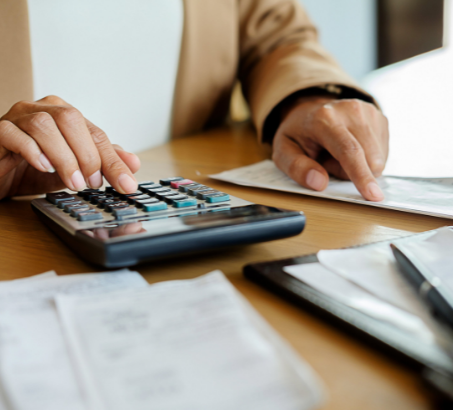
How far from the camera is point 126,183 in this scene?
41 cm

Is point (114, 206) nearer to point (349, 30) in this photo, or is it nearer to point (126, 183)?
point (126, 183)

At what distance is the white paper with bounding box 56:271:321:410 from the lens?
155 millimetres

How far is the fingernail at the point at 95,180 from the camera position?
0.42 meters

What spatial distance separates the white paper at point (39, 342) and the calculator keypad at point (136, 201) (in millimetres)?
77

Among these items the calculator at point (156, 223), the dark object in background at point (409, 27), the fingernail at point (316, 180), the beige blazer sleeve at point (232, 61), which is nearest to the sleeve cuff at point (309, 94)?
the beige blazer sleeve at point (232, 61)

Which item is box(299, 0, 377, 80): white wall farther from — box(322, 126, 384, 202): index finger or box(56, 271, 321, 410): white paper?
box(56, 271, 321, 410): white paper

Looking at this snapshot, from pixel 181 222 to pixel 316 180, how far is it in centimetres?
22

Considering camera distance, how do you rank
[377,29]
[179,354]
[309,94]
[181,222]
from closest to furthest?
[179,354]
[181,222]
[309,94]
[377,29]

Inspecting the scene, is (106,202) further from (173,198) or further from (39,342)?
(39,342)

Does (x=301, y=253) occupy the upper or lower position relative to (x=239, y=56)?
lower

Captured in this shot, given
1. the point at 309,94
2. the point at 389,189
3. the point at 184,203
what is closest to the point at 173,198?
the point at 184,203

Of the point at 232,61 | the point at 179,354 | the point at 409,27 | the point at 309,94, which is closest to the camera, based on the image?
the point at 179,354

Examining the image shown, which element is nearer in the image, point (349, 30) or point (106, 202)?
point (106, 202)

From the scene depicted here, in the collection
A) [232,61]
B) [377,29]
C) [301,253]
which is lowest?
[301,253]
